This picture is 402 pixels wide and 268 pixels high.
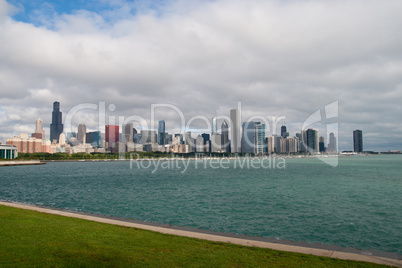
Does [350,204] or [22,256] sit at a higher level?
[22,256]

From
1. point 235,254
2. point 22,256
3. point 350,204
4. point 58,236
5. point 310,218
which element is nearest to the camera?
point 22,256

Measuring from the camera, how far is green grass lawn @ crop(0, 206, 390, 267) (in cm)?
1019

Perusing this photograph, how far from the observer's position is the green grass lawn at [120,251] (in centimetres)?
1019

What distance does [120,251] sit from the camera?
11.7 metres

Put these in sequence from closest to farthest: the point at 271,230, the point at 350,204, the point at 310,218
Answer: the point at 271,230 → the point at 310,218 → the point at 350,204

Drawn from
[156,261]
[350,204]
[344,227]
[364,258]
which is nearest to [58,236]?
[156,261]

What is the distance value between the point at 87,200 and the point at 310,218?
27.4m

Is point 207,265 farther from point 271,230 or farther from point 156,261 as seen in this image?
point 271,230

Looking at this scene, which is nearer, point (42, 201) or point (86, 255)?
point (86, 255)

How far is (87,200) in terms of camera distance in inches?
1495

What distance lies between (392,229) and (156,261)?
67.8 feet

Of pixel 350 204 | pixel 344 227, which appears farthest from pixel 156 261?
pixel 350 204

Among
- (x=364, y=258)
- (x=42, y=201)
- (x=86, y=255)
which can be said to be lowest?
(x=42, y=201)

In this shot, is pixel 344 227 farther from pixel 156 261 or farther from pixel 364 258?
pixel 156 261
